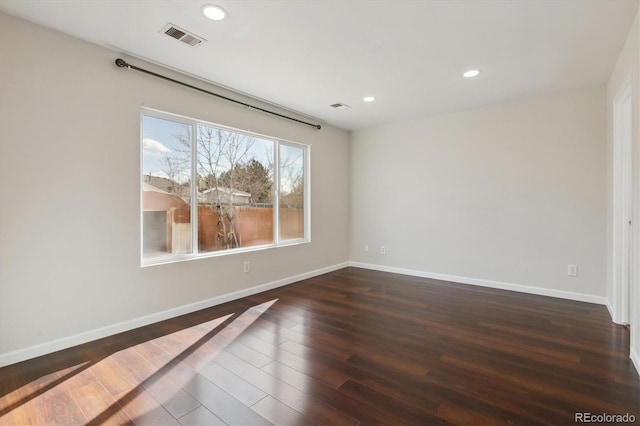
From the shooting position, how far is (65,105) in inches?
99.3

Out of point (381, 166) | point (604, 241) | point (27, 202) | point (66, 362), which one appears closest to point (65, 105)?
point (27, 202)

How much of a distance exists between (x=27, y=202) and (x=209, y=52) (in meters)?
1.90

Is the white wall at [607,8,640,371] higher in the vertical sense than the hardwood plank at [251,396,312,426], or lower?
higher

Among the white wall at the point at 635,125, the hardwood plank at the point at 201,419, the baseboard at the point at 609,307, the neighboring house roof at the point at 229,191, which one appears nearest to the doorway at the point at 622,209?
the baseboard at the point at 609,307

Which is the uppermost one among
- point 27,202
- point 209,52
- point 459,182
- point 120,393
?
point 209,52

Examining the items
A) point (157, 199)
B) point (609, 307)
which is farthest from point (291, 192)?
point (609, 307)

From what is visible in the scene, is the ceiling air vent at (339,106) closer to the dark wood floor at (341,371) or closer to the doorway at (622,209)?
the dark wood floor at (341,371)

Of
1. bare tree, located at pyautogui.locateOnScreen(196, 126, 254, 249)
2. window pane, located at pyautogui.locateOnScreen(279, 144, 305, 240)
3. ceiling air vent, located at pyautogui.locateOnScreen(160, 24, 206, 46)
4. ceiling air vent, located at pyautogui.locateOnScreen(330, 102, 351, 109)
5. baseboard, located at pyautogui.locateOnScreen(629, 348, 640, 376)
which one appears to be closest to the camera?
baseboard, located at pyautogui.locateOnScreen(629, 348, 640, 376)

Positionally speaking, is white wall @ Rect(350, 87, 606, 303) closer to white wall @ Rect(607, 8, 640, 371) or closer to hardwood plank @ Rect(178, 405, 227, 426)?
white wall @ Rect(607, 8, 640, 371)

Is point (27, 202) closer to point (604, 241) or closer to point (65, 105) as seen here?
point (65, 105)

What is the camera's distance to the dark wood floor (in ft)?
5.70

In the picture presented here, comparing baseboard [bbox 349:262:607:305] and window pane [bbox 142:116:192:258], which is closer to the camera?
window pane [bbox 142:116:192:258]

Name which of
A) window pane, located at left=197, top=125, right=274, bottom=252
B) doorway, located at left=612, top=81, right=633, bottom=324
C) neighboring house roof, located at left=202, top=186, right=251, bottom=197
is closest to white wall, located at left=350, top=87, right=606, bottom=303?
doorway, located at left=612, top=81, right=633, bottom=324

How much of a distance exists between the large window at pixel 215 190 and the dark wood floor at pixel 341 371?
900 millimetres
